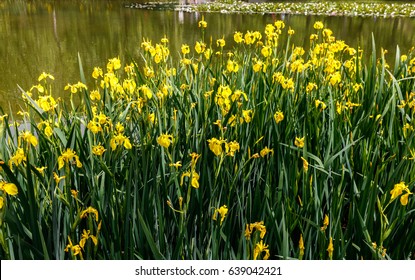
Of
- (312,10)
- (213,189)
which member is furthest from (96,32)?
(213,189)

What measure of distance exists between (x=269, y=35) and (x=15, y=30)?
26.4 feet

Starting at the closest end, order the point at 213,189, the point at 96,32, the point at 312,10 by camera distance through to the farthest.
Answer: the point at 213,189 → the point at 96,32 → the point at 312,10

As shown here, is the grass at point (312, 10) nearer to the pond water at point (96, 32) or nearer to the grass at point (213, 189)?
the pond water at point (96, 32)

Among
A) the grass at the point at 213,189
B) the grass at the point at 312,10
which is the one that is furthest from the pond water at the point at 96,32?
the grass at the point at 213,189

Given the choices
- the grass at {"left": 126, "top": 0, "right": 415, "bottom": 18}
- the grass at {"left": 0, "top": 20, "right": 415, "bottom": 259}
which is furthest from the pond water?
the grass at {"left": 0, "top": 20, "right": 415, "bottom": 259}

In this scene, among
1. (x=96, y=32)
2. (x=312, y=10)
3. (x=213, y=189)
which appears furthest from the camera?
(x=312, y=10)

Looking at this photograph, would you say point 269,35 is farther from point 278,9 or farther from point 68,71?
point 278,9

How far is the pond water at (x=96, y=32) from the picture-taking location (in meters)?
6.15

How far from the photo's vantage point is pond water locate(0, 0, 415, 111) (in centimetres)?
615

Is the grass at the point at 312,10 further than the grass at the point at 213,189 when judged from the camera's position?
Yes

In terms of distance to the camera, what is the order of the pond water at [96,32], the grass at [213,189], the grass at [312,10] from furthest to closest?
the grass at [312,10] < the pond water at [96,32] < the grass at [213,189]

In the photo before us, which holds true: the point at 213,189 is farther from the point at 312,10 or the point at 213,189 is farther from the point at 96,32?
the point at 312,10

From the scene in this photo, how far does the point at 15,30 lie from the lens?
9359 mm

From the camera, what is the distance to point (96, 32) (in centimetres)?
935
